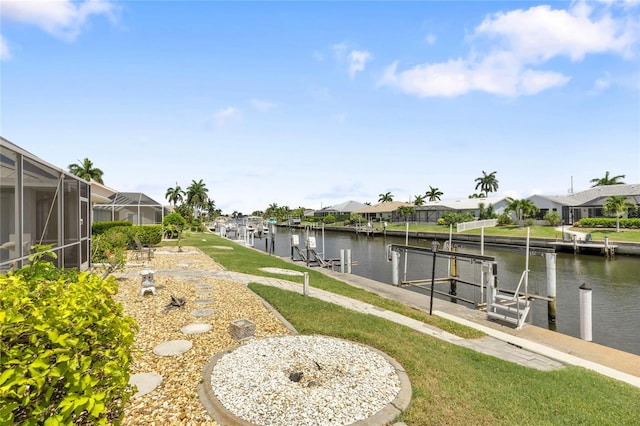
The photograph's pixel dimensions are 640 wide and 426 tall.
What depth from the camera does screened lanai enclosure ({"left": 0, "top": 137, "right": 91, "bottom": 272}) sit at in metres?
7.07

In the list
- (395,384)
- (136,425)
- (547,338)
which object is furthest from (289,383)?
(547,338)

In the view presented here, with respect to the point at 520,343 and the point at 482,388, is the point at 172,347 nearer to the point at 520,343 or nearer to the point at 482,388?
the point at 482,388

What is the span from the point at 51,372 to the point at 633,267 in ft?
108

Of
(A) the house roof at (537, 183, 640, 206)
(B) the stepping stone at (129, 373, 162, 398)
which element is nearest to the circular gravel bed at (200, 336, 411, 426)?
(B) the stepping stone at (129, 373, 162, 398)

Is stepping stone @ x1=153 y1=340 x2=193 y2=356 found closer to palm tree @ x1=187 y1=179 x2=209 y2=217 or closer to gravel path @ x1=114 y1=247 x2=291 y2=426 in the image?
gravel path @ x1=114 y1=247 x2=291 y2=426

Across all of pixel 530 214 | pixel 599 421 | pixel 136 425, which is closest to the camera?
pixel 136 425

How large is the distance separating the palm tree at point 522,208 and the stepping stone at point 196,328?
163 feet

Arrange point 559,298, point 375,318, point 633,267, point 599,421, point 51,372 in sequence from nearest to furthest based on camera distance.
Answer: point 51,372, point 599,421, point 375,318, point 559,298, point 633,267

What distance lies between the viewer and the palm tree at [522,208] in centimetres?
4678

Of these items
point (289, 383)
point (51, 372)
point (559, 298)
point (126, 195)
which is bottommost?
point (559, 298)

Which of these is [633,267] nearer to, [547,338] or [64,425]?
[547,338]

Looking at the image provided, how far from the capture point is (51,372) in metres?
2.28

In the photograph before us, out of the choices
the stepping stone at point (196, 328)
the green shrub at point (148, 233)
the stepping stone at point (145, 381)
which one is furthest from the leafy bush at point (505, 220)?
the stepping stone at point (145, 381)

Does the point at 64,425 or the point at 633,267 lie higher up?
the point at 64,425
